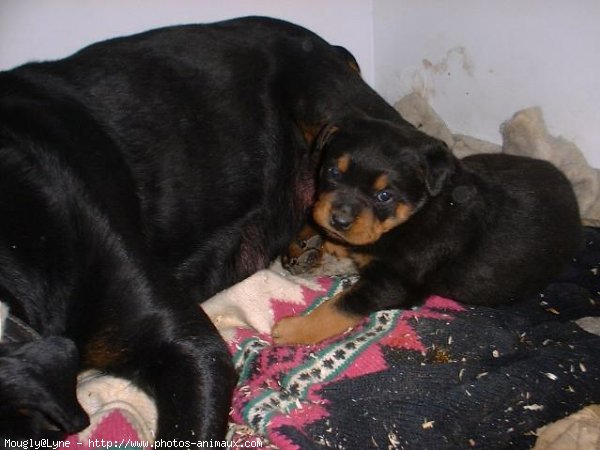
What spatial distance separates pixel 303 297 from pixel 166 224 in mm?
628

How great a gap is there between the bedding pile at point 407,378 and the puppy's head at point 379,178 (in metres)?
0.35

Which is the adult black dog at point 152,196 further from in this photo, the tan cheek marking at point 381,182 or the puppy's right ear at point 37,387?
the tan cheek marking at point 381,182

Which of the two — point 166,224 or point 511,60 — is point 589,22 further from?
point 166,224

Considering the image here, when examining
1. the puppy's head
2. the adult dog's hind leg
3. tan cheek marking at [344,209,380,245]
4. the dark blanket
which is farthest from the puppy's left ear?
the adult dog's hind leg

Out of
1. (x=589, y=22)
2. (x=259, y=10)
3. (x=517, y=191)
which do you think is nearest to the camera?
(x=517, y=191)

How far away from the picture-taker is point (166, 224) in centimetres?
220

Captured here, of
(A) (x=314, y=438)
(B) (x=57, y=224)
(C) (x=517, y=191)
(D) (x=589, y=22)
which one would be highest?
(D) (x=589, y=22)

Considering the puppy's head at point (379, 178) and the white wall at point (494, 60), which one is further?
the white wall at point (494, 60)

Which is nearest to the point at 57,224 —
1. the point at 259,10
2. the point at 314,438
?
the point at 314,438

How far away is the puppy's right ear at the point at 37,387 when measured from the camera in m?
1.35

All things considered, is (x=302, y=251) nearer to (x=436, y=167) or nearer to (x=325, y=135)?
(x=325, y=135)

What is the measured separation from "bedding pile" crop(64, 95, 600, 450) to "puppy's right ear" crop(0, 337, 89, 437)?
50 centimetres

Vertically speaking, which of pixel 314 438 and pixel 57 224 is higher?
pixel 57 224

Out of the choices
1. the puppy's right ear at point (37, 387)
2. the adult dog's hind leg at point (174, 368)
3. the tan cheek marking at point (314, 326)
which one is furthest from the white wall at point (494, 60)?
the puppy's right ear at point (37, 387)
